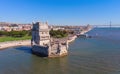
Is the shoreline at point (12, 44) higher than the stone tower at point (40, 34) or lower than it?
lower

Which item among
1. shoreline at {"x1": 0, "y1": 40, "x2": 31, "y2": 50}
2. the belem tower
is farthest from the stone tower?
shoreline at {"x1": 0, "y1": 40, "x2": 31, "y2": 50}

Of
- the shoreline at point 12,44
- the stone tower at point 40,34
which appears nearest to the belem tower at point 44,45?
the stone tower at point 40,34

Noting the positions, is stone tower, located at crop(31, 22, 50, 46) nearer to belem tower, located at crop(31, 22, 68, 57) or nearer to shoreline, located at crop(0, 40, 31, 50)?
belem tower, located at crop(31, 22, 68, 57)

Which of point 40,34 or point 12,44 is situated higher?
point 40,34

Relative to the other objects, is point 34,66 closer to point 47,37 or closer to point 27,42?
point 47,37

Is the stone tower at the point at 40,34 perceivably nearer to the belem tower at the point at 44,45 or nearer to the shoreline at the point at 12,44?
the belem tower at the point at 44,45

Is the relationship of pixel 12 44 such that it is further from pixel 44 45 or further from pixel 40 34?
pixel 44 45

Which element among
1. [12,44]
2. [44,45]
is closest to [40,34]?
[44,45]

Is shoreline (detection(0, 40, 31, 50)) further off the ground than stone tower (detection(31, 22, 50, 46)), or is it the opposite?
stone tower (detection(31, 22, 50, 46))
